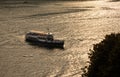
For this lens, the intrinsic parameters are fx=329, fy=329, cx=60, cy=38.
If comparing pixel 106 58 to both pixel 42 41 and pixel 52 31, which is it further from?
pixel 52 31

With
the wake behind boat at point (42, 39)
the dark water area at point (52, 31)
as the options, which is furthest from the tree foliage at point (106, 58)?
the wake behind boat at point (42, 39)

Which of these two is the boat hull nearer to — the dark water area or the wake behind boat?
the wake behind boat

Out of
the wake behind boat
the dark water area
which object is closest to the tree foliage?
the dark water area

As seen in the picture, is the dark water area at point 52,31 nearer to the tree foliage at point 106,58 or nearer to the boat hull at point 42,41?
the boat hull at point 42,41

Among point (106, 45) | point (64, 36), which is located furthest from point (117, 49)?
point (64, 36)

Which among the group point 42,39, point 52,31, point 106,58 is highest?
point 106,58

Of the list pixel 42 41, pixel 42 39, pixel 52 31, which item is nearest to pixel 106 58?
pixel 42 41
